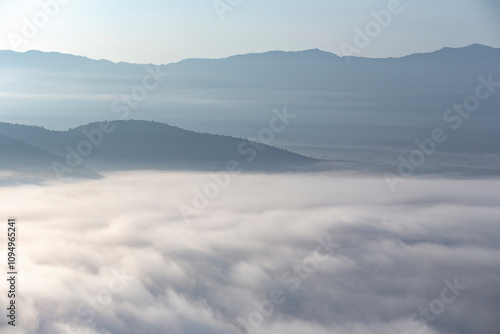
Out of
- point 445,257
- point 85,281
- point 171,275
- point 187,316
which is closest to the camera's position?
point 85,281

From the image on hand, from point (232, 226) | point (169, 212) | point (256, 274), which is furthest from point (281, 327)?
point (169, 212)

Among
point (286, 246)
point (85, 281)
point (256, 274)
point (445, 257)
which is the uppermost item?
point (445, 257)

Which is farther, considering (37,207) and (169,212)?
(169,212)

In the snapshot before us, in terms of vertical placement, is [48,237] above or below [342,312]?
below

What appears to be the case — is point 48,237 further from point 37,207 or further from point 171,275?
point 171,275

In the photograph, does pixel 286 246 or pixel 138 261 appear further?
pixel 286 246

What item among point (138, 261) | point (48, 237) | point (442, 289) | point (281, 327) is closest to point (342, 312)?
point (281, 327)

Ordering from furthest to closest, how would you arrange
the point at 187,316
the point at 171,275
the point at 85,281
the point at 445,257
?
the point at 445,257 → the point at 171,275 → the point at 187,316 → the point at 85,281

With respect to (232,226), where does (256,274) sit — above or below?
below

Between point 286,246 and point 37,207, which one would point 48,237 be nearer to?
point 37,207
